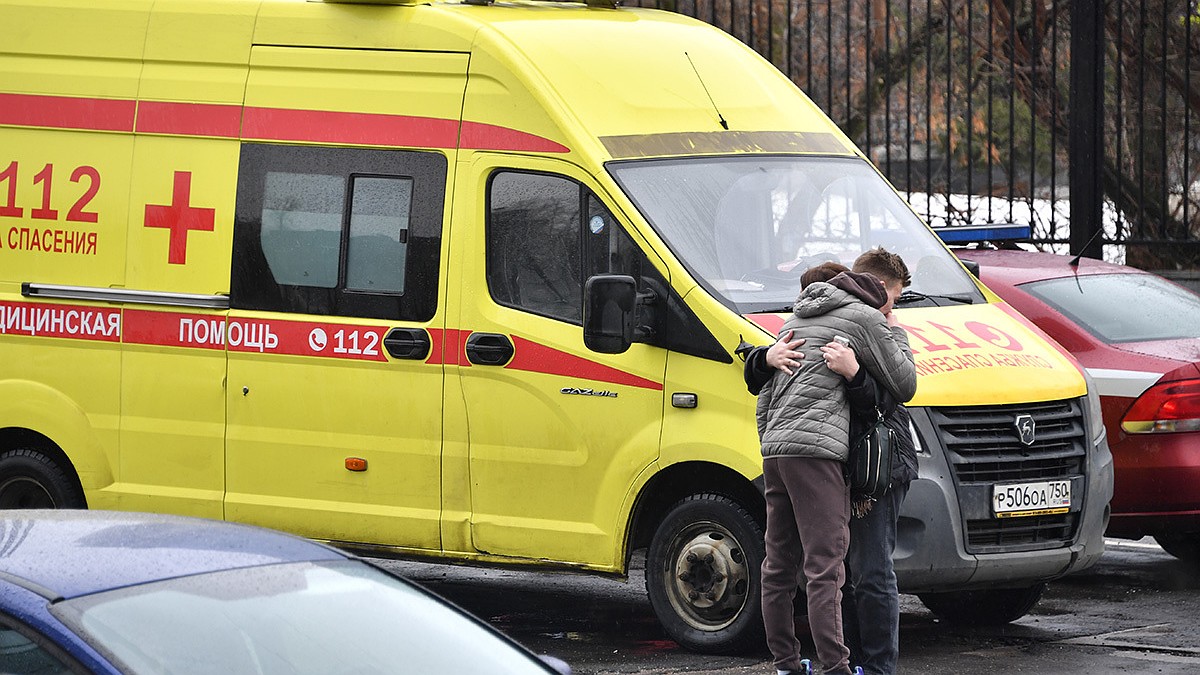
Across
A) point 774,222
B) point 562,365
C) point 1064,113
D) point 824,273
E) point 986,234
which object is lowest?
point 562,365

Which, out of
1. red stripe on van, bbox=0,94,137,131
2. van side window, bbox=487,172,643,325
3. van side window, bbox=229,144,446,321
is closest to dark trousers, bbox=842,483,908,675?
van side window, bbox=487,172,643,325

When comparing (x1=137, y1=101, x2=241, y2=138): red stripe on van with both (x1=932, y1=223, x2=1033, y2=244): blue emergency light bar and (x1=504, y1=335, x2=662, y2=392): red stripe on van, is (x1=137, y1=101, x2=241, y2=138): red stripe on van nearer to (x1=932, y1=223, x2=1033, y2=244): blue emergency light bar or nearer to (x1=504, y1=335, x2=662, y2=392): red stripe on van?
(x1=504, y1=335, x2=662, y2=392): red stripe on van

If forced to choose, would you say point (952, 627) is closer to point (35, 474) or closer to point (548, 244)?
point (548, 244)

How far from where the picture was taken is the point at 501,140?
27.3 ft

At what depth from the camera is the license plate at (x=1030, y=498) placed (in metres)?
7.79

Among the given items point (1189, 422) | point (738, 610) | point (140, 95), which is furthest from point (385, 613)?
point (1189, 422)

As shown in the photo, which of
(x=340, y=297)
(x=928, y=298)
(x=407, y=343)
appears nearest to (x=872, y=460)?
(x=928, y=298)

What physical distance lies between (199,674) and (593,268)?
15.1ft

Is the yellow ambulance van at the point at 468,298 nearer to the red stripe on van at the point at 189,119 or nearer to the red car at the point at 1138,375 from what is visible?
the red stripe on van at the point at 189,119

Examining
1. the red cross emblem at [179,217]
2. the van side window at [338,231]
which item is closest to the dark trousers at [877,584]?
the van side window at [338,231]

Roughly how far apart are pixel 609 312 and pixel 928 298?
1.45 meters

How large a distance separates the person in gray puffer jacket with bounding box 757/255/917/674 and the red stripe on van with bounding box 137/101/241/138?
121 inches

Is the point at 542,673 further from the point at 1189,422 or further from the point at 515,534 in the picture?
the point at 1189,422

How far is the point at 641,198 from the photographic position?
26.5 ft
